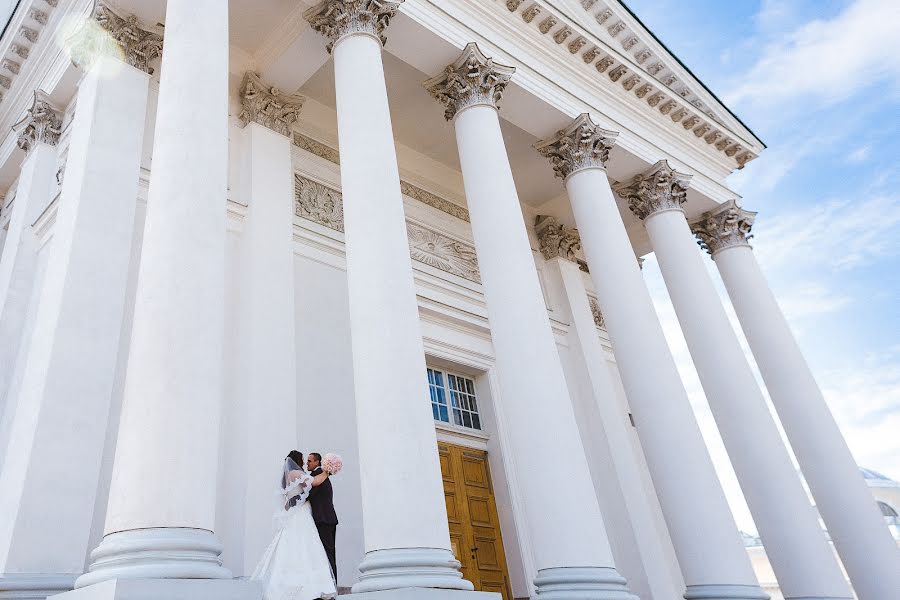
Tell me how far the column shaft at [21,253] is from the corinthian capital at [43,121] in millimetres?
108

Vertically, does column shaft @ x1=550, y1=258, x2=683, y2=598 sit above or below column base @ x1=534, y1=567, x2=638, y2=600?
above

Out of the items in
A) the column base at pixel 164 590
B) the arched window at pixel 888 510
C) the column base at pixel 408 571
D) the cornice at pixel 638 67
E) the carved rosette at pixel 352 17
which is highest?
the cornice at pixel 638 67

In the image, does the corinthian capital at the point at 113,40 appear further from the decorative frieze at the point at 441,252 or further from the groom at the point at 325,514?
the groom at the point at 325,514

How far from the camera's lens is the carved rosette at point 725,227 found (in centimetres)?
1327

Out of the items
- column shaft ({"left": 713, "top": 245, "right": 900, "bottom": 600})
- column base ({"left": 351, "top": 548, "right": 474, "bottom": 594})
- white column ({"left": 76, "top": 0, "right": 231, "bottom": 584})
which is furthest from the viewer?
column shaft ({"left": 713, "top": 245, "right": 900, "bottom": 600})

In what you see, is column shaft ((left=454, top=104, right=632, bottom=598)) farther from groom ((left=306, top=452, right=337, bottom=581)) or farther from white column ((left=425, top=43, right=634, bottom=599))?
groom ((left=306, top=452, right=337, bottom=581))

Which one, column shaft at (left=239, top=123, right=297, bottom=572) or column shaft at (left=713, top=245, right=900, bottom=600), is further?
column shaft at (left=713, top=245, right=900, bottom=600)

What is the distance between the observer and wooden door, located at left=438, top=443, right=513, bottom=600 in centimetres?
932

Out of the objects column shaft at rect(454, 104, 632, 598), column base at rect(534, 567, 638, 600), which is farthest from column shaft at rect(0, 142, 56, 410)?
column base at rect(534, 567, 638, 600)

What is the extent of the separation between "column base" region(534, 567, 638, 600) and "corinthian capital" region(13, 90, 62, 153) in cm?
801

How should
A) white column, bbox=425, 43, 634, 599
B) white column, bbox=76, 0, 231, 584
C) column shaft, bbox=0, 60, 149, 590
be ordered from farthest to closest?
1. white column, bbox=425, 43, 634, 599
2. column shaft, bbox=0, 60, 149, 590
3. white column, bbox=76, 0, 231, 584

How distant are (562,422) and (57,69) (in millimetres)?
7596

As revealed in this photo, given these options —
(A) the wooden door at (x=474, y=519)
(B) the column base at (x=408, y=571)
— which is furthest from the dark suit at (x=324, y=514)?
(A) the wooden door at (x=474, y=519)

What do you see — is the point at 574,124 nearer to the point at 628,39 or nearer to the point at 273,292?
the point at 628,39
